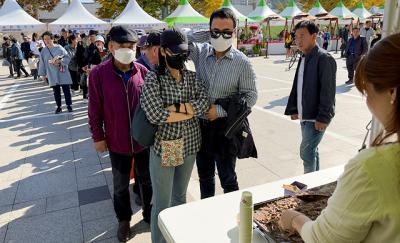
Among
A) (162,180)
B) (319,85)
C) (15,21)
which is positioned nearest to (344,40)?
(15,21)

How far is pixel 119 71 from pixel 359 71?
2264 mm

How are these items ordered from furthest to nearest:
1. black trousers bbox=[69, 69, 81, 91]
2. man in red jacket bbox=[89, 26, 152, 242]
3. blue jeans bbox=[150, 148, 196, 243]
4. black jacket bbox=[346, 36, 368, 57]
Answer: black jacket bbox=[346, 36, 368, 57] < black trousers bbox=[69, 69, 81, 91] < man in red jacket bbox=[89, 26, 152, 242] < blue jeans bbox=[150, 148, 196, 243]

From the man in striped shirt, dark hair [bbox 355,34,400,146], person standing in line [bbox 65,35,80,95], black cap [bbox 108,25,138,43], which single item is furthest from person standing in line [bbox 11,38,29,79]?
dark hair [bbox 355,34,400,146]

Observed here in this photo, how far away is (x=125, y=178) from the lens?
3.03 m

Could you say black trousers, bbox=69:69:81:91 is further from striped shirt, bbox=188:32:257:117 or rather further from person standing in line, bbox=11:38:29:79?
striped shirt, bbox=188:32:257:117

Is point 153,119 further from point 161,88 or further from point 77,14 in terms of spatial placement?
point 77,14

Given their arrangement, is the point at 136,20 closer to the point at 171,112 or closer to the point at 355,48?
the point at 355,48

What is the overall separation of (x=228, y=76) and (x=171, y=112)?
0.65 m

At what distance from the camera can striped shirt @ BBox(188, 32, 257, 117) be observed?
2.61 metres

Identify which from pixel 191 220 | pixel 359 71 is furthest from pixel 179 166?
pixel 359 71

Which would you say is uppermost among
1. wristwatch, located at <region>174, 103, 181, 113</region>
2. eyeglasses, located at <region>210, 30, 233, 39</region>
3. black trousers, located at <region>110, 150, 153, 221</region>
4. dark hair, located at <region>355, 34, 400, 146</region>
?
eyeglasses, located at <region>210, 30, 233, 39</region>

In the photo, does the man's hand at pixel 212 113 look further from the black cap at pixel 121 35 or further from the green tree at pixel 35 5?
the green tree at pixel 35 5

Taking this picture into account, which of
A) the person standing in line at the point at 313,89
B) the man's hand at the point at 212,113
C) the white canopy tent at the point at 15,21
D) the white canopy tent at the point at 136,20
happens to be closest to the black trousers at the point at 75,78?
the white canopy tent at the point at 15,21

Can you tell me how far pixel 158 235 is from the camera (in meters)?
2.45
